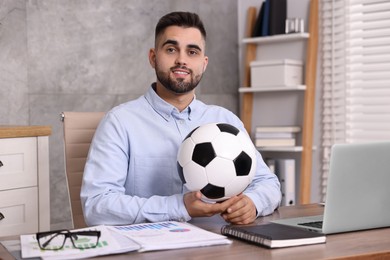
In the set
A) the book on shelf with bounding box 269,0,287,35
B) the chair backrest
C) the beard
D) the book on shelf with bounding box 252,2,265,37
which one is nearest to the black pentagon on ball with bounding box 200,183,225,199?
the beard

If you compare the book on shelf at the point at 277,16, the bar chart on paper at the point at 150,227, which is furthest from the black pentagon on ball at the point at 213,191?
the book on shelf at the point at 277,16

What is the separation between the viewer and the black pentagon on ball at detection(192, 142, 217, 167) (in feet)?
5.26

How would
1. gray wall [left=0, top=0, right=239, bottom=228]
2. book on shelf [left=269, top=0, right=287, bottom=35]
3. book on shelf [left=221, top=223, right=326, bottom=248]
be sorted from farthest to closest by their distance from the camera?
book on shelf [left=269, top=0, right=287, bottom=35]
gray wall [left=0, top=0, right=239, bottom=228]
book on shelf [left=221, top=223, right=326, bottom=248]

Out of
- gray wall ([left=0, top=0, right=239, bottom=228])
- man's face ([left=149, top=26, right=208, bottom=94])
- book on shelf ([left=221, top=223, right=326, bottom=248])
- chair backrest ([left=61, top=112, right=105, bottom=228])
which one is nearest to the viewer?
book on shelf ([left=221, top=223, right=326, bottom=248])

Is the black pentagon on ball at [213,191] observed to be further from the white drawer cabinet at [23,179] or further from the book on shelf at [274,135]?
the book on shelf at [274,135]

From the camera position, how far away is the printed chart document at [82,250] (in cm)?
126

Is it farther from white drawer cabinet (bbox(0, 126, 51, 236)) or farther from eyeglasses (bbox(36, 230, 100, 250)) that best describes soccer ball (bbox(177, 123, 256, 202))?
white drawer cabinet (bbox(0, 126, 51, 236))

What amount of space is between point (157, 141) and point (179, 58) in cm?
28

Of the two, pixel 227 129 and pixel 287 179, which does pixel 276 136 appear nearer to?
pixel 287 179

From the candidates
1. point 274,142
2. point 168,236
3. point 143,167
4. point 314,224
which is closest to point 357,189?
point 314,224

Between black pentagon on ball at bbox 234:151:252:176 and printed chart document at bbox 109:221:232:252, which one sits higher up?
black pentagon on ball at bbox 234:151:252:176

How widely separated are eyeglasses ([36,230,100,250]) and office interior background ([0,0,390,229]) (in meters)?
2.16

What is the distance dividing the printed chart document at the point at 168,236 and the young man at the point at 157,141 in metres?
0.22

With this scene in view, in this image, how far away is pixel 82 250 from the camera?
50.9 inches
